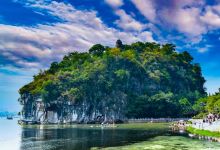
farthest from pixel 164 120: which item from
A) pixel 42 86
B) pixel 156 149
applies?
pixel 156 149

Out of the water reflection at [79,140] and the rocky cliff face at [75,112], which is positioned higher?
the rocky cliff face at [75,112]

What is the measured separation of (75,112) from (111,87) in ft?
47.6

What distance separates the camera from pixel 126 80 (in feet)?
422

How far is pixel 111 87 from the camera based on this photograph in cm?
12350

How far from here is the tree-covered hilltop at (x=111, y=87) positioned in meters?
120

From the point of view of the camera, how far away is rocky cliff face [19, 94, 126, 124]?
121 meters

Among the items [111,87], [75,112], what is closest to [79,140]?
[75,112]

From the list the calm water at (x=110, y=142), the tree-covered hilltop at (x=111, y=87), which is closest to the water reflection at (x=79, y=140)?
the calm water at (x=110, y=142)

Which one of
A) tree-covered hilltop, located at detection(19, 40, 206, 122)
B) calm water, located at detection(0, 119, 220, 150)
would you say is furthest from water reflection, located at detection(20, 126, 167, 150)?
tree-covered hilltop, located at detection(19, 40, 206, 122)

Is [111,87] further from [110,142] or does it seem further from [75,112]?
[110,142]

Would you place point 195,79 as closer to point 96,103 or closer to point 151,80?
point 151,80

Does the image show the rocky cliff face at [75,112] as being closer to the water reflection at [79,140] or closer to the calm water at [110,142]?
the water reflection at [79,140]

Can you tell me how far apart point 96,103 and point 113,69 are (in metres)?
14.0

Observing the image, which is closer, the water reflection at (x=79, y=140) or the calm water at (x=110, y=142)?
the calm water at (x=110, y=142)
